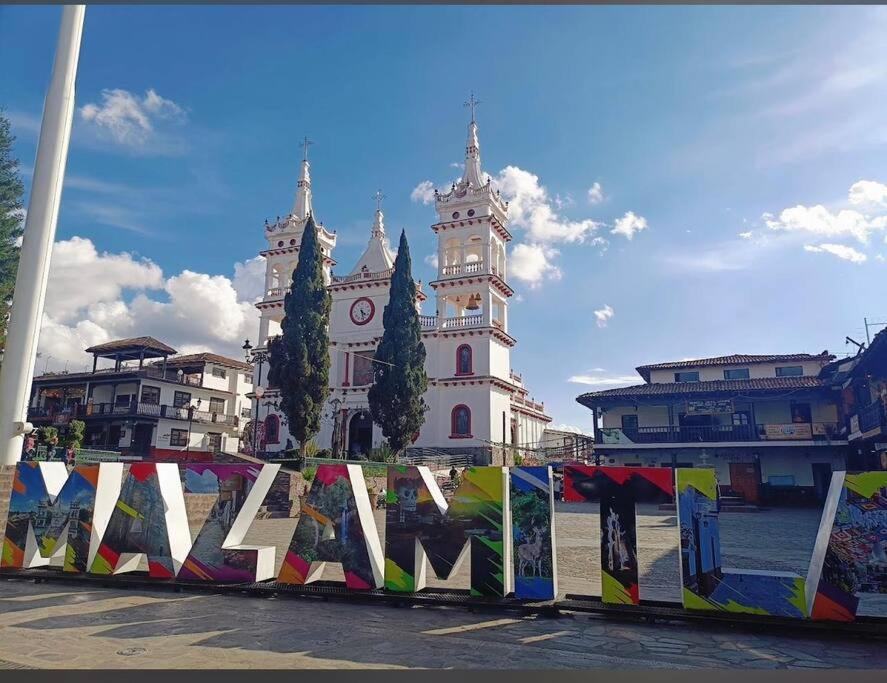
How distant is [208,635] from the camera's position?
249 inches

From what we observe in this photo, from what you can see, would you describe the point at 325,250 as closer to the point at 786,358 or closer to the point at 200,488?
the point at 786,358

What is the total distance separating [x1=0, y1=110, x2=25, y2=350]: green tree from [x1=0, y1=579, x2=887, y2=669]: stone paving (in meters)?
20.5

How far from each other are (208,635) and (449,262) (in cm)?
3170

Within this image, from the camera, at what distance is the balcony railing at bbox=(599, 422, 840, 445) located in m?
27.0

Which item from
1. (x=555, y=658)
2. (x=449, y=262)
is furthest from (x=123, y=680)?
(x=449, y=262)

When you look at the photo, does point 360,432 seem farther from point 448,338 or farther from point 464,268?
point 464,268

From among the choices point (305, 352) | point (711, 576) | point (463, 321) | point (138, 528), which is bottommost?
point (711, 576)

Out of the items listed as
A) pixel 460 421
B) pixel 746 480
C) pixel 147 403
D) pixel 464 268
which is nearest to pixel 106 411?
pixel 147 403

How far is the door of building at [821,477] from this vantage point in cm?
2759

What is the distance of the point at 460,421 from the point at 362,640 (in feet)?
92.9

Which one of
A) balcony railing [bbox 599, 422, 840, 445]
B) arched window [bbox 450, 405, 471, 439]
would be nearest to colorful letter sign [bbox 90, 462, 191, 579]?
balcony railing [bbox 599, 422, 840, 445]

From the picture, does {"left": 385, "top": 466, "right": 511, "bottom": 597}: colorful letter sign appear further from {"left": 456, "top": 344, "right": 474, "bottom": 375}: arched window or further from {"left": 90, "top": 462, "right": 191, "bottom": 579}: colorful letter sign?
{"left": 456, "top": 344, "right": 474, "bottom": 375}: arched window

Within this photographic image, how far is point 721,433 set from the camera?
28625mm

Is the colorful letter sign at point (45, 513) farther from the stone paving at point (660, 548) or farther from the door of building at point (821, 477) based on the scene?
the door of building at point (821, 477)
